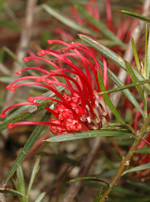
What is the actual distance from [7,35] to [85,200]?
151 cm

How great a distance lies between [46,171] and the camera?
4.48 ft

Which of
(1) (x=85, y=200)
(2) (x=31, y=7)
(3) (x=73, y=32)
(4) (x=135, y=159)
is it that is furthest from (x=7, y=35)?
(4) (x=135, y=159)

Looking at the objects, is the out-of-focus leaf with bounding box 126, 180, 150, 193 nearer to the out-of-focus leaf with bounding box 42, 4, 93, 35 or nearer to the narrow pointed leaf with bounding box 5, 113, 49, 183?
the narrow pointed leaf with bounding box 5, 113, 49, 183

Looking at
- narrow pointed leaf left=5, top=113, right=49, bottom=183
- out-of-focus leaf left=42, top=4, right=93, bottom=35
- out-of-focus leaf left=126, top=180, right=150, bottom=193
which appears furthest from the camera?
out-of-focus leaf left=42, top=4, right=93, bottom=35

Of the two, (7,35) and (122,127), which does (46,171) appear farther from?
(7,35)

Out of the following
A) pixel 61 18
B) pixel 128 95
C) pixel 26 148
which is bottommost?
pixel 26 148

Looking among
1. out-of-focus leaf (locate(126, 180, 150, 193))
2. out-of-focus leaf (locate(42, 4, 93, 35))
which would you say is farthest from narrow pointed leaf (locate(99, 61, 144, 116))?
out-of-focus leaf (locate(42, 4, 93, 35))

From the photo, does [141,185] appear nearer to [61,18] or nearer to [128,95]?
[128,95]

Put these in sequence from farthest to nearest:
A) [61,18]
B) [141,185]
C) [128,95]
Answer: [61,18] → [141,185] → [128,95]

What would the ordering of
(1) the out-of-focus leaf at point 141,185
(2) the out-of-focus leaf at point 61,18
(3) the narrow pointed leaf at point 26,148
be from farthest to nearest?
(2) the out-of-focus leaf at point 61,18, (1) the out-of-focus leaf at point 141,185, (3) the narrow pointed leaf at point 26,148

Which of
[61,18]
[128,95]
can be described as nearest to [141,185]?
[128,95]

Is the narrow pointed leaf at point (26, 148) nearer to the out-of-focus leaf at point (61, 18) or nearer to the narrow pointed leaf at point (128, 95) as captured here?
the narrow pointed leaf at point (128, 95)

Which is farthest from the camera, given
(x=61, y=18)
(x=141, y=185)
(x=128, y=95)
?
(x=61, y=18)

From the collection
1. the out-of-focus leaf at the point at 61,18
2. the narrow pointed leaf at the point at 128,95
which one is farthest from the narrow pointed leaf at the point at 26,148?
the out-of-focus leaf at the point at 61,18
